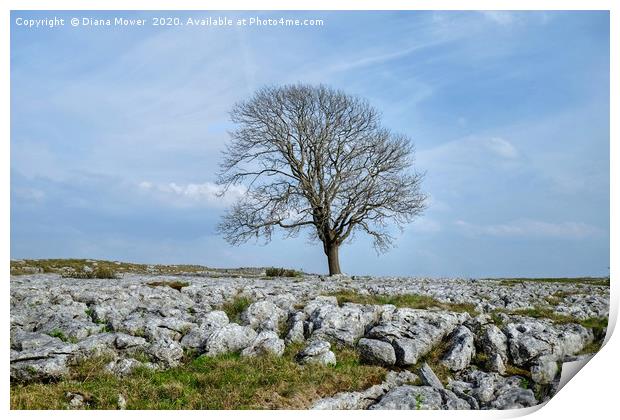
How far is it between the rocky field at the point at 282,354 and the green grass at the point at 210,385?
0.02m

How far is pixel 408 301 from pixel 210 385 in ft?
23.9

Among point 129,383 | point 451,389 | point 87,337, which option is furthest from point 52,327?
point 451,389

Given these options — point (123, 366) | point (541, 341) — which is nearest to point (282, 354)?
point (123, 366)

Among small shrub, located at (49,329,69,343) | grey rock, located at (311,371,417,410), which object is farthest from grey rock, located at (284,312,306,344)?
small shrub, located at (49,329,69,343)

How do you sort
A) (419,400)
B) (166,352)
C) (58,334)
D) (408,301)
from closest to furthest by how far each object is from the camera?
(419,400) < (166,352) < (58,334) < (408,301)

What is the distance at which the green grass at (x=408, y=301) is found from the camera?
45.9ft

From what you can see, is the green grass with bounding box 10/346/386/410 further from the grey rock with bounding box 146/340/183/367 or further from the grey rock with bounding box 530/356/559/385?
the grey rock with bounding box 530/356/559/385

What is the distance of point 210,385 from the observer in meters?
8.78

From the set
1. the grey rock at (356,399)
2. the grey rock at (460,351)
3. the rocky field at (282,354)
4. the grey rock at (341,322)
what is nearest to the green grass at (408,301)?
the rocky field at (282,354)

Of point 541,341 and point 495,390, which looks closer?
point 495,390

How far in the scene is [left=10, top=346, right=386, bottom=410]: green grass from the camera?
27.5 feet

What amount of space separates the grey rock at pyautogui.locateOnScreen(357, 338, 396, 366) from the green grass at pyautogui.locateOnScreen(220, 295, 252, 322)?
3.16m

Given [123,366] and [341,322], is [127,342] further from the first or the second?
[341,322]

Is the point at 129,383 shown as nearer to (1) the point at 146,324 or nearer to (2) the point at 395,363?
(1) the point at 146,324
